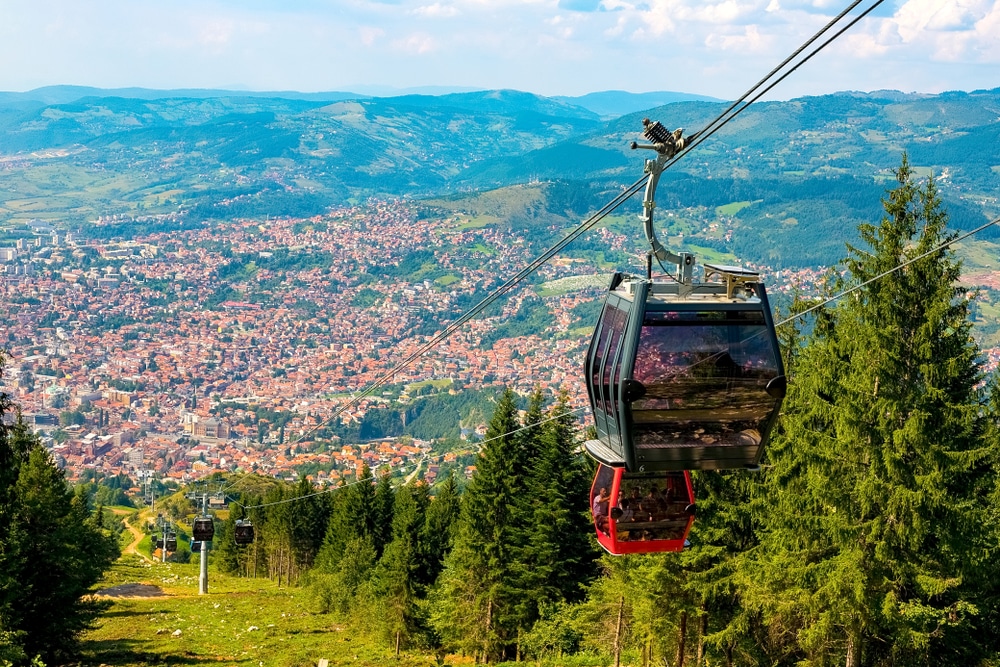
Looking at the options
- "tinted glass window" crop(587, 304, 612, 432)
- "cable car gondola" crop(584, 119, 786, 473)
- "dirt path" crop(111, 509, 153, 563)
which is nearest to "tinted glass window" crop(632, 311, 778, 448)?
"cable car gondola" crop(584, 119, 786, 473)

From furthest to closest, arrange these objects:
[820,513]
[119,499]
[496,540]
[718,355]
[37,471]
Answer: [119,499]
[496,540]
[37,471]
[820,513]
[718,355]

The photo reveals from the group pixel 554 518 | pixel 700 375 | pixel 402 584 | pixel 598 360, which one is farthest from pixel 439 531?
pixel 700 375

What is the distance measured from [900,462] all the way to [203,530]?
2948 cm

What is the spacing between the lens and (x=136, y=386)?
7687 inches

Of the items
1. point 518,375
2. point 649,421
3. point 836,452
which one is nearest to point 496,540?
point 836,452

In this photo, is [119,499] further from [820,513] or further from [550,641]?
[820,513]

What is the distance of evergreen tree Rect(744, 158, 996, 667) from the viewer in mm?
13430

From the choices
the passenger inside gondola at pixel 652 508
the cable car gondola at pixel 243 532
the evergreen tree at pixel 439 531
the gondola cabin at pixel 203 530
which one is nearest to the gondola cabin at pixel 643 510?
the passenger inside gondola at pixel 652 508

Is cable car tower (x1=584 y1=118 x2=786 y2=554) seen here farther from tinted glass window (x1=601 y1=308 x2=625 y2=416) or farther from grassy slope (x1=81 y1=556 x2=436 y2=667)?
grassy slope (x1=81 y1=556 x2=436 y2=667)

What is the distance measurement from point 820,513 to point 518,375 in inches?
6493

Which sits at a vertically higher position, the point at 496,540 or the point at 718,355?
the point at 718,355

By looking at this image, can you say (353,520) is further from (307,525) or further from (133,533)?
(133,533)

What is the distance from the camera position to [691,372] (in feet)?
27.5

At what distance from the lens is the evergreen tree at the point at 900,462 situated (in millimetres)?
13430
